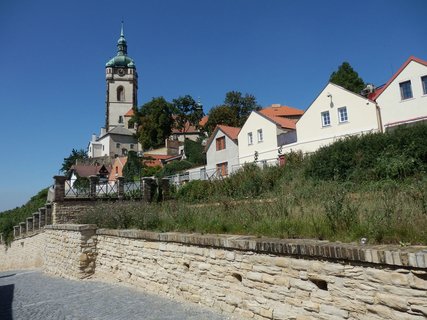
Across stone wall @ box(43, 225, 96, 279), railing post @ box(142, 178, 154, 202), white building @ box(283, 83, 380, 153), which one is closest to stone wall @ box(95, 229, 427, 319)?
stone wall @ box(43, 225, 96, 279)

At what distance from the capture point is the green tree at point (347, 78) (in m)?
39.2

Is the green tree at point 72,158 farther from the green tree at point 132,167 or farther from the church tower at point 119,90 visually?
the green tree at point 132,167

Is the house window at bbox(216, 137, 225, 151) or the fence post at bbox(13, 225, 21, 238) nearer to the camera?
the fence post at bbox(13, 225, 21, 238)

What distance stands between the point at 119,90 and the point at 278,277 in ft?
274

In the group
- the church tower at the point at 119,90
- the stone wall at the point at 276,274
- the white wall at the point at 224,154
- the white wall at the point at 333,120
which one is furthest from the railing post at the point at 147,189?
the church tower at the point at 119,90

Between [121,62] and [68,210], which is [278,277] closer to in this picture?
[68,210]

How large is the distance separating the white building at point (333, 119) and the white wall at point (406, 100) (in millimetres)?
728

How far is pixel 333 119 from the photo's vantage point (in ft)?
85.9

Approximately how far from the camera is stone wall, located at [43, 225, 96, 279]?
10.6 meters

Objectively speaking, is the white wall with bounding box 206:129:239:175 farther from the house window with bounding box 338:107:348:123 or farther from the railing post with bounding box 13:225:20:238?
the railing post with bounding box 13:225:20:238

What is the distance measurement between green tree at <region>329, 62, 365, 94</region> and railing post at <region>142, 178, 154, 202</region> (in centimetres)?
2816

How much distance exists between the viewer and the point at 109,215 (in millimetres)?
11031

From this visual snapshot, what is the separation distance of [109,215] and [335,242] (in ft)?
27.6

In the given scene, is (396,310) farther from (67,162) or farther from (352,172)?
(67,162)
